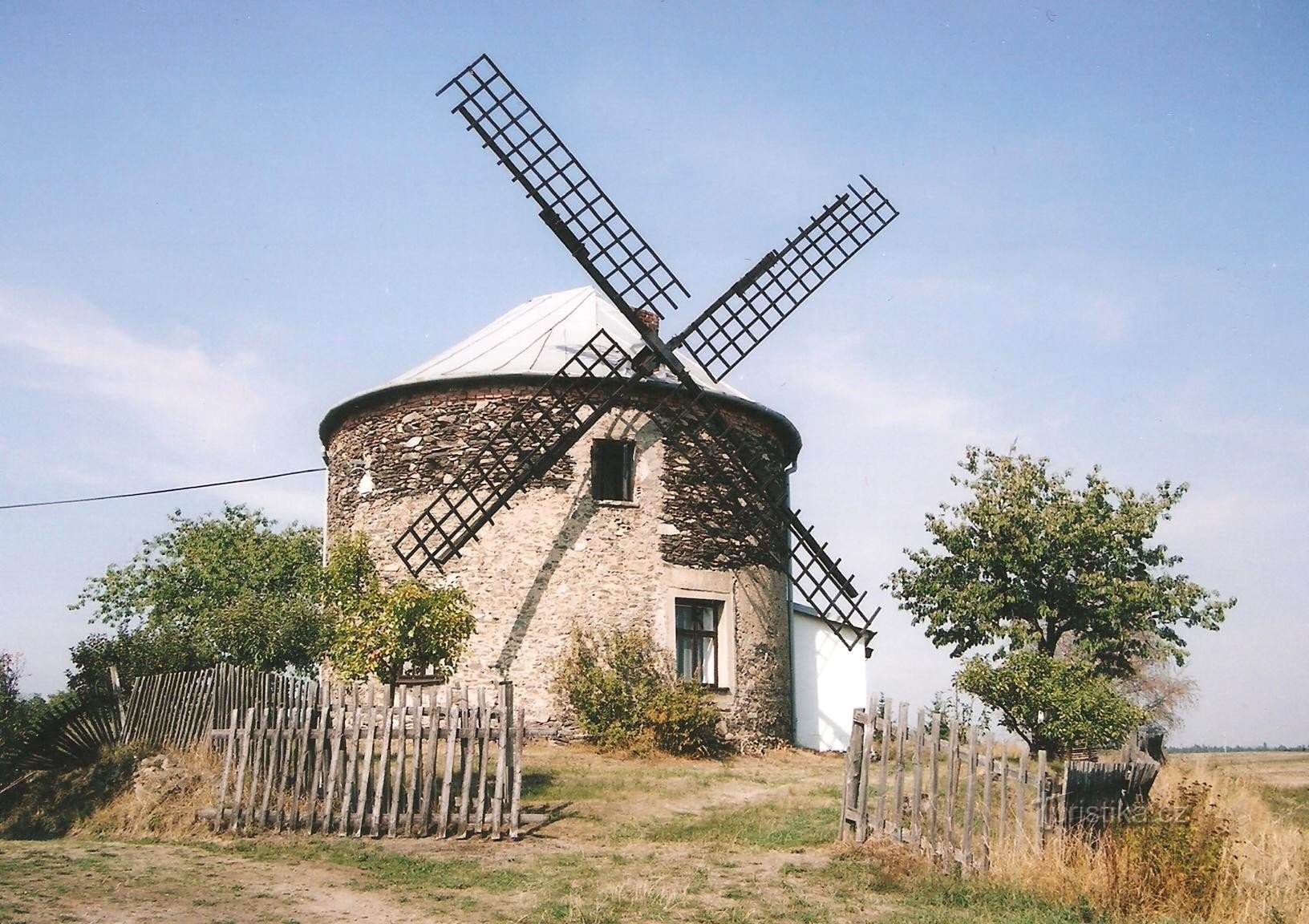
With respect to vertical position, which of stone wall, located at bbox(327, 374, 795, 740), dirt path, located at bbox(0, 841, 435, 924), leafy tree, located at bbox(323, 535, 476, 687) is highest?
stone wall, located at bbox(327, 374, 795, 740)

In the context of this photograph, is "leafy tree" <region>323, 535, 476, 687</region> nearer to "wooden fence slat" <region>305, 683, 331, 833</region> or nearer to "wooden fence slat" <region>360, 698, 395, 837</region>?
"wooden fence slat" <region>305, 683, 331, 833</region>

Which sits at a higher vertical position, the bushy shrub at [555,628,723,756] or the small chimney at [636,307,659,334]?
the small chimney at [636,307,659,334]

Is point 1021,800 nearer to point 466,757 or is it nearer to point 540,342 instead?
point 466,757

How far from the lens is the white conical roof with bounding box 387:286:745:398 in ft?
61.4

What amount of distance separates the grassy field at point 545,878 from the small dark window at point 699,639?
5876mm

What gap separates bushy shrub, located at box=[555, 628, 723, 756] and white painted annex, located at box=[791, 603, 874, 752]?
2.96m

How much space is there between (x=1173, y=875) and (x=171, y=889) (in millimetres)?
7246

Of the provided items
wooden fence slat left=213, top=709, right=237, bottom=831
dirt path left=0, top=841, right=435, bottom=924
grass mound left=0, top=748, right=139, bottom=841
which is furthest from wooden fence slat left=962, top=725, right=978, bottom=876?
grass mound left=0, top=748, right=139, bottom=841

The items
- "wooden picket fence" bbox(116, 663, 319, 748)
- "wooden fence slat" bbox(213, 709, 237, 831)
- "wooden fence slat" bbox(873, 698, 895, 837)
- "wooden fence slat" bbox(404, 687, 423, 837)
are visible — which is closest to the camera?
"wooden fence slat" bbox(873, 698, 895, 837)

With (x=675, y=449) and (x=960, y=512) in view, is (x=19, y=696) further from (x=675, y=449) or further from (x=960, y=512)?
(x=960, y=512)

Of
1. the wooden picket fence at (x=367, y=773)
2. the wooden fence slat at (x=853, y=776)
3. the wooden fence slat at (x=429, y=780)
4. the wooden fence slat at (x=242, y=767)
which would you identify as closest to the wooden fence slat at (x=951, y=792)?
the wooden fence slat at (x=853, y=776)

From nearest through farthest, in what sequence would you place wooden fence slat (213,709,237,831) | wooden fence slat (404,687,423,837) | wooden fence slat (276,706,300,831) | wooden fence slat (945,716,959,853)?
wooden fence slat (945,716,959,853)
wooden fence slat (404,687,423,837)
wooden fence slat (213,709,237,831)
wooden fence slat (276,706,300,831)

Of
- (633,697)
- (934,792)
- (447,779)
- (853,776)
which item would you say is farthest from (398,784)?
(633,697)

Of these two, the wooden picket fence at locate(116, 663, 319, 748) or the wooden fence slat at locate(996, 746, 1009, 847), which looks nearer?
the wooden fence slat at locate(996, 746, 1009, 847)
